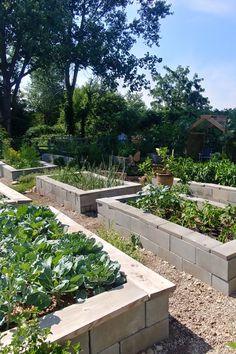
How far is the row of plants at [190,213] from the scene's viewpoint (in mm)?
3432

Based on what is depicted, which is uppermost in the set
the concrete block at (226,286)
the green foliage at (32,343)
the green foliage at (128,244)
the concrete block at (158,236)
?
the green foliage at (32,343)

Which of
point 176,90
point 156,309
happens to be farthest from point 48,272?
point 176,90

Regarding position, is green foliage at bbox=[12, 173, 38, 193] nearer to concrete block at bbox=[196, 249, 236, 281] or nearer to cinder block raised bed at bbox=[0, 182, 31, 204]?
cinder block raised bed at bbox=[0, 182, 31, 204]

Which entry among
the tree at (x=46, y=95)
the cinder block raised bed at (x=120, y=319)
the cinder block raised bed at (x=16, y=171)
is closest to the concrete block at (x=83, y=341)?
the cinder block raised bed at (x=120, y=319)

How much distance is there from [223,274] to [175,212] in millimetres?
1253

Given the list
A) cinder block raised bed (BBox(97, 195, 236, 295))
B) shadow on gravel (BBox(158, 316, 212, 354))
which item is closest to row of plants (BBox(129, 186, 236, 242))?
cinder block raised bed (BBox(97, 195, 236, 295))

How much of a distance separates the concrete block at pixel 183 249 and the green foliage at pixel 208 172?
8.84 feet

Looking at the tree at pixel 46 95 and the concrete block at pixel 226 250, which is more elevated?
the tree at pixel 46 95

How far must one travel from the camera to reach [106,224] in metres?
4.37

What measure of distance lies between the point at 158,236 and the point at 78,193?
6.51ft

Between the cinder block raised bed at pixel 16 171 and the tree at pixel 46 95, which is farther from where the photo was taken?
the tree at pixel 46 95

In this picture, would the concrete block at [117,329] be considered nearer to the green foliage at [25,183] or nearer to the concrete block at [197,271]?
the concrete block at [197,271]

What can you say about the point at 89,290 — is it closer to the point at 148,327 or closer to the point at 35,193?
the point at 148,327

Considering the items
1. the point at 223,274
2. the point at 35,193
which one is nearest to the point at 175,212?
the point at 223,274
